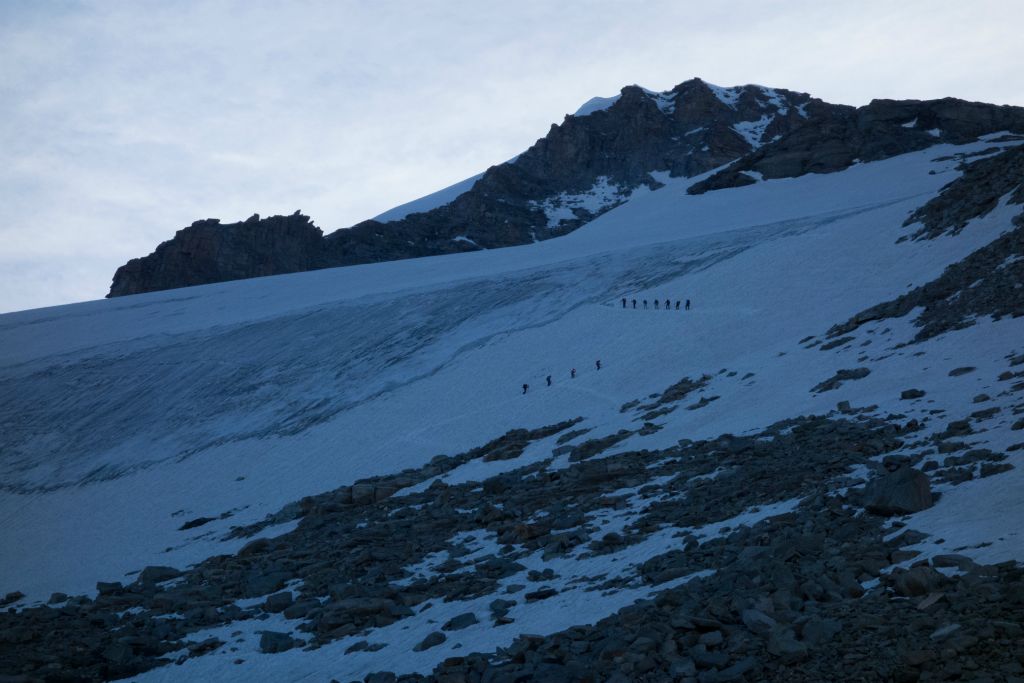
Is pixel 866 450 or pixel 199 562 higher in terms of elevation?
pixel 866 450

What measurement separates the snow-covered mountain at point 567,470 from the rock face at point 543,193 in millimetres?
42644

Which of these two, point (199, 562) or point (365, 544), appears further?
point (199, 562)

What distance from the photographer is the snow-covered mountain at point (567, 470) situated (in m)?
10.3

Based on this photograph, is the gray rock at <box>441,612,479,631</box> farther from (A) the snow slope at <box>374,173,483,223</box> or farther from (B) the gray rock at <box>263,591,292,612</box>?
(A) the snow slope at <box>374,173,483,223</box>

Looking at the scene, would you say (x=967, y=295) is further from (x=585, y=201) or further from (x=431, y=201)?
(x=431, y=201)

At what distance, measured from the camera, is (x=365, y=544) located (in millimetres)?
20406

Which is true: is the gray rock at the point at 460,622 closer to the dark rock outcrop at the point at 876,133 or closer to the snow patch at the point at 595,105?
the dark rock outcrop at the point at 876,133

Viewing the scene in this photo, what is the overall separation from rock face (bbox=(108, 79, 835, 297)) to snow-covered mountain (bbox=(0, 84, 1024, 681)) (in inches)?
1679

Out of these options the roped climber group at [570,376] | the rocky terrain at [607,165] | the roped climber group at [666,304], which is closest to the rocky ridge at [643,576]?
the roped climber group at [570,376]

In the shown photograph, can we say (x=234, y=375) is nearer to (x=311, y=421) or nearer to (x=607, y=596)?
(x=311, y=421)

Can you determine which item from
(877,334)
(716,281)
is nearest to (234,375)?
(716,281)

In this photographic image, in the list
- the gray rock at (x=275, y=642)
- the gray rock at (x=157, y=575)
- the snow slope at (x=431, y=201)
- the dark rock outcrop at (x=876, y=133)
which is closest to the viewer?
the gray rock at (x=275, y=642)

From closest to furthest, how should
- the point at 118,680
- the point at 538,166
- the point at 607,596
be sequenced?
the point at 607,596 < the point at 118,680 < the point at 538,166

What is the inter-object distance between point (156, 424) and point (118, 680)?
30.0 m
